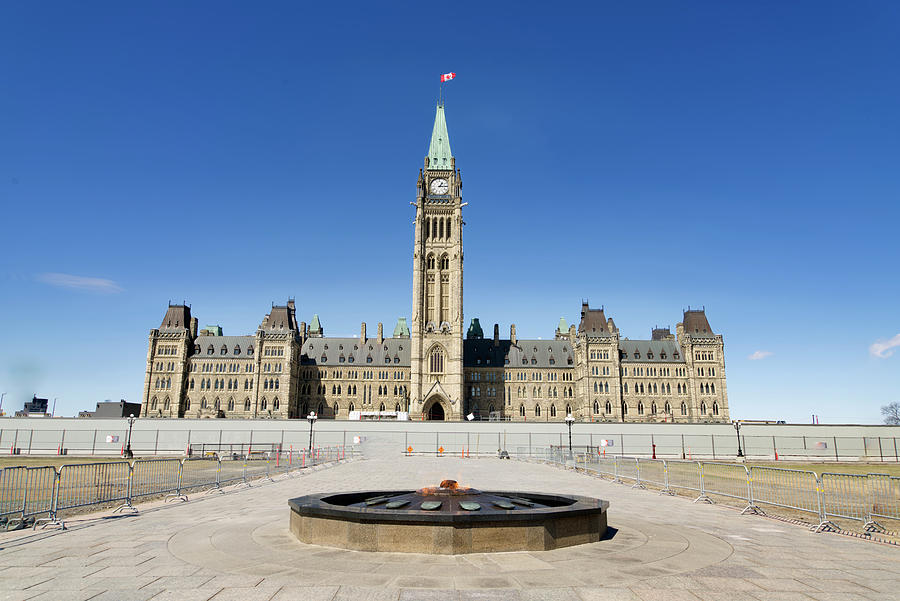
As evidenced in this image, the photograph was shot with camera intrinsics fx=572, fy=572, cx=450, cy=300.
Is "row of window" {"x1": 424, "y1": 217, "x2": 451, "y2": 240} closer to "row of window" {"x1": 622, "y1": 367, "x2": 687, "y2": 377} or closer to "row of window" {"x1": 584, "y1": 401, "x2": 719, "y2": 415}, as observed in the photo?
"row of window" {"x1": 584, "y1": 401, "x2": 719, "y2": 415}

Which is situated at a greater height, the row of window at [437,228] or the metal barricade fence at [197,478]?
the row of window at [437,228]

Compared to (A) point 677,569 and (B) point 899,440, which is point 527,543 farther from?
(B) point 899,440

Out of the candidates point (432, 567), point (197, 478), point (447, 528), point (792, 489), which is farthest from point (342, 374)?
point (432, 567)

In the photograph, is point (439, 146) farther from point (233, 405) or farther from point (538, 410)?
point (233, 405)

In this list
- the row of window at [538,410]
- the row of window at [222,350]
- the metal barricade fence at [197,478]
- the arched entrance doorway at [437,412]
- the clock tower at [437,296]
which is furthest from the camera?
the row of window at [538,410]

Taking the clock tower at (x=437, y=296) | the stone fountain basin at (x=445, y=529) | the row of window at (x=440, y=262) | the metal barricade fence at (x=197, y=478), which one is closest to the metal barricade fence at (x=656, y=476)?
the stone fountain basin at (x=445, y=529)

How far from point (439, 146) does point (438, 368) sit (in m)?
41.2

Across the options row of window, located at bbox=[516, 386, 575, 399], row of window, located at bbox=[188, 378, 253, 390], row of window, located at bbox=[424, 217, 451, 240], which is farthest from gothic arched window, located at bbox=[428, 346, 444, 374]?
row of window, located at bbox=[188, 378, 253, 390]

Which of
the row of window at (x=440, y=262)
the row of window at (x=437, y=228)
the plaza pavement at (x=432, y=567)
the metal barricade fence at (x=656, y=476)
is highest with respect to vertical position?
the row of window at (x=437, y=228)

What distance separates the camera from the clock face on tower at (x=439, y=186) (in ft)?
329

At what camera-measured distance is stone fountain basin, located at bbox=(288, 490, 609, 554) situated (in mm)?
10660

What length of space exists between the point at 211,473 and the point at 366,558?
23274 millimetres

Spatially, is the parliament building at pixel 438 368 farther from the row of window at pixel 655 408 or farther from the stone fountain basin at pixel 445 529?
the stone fountain basin at pixel 445 529

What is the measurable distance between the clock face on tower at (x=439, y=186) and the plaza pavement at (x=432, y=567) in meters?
88.8
